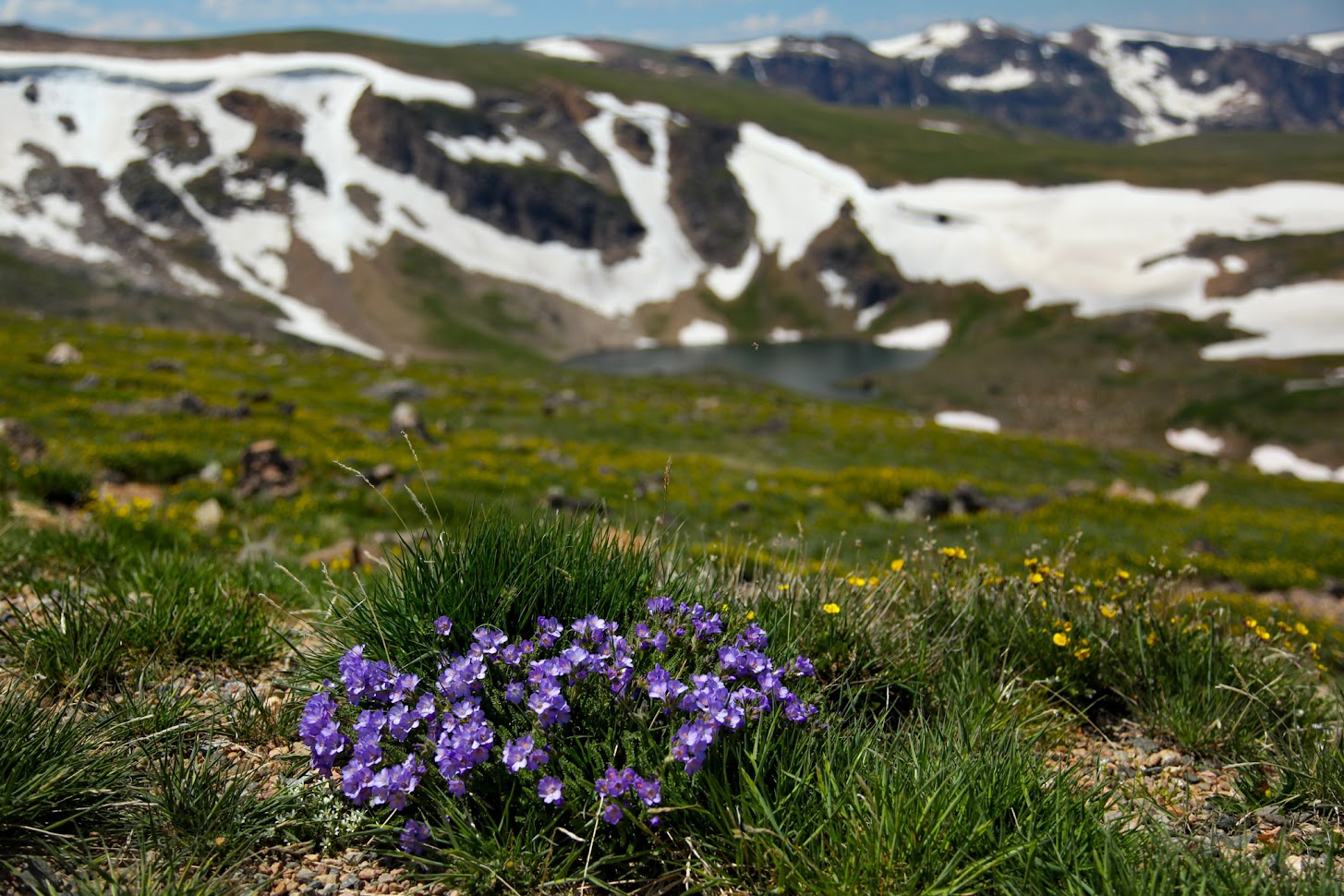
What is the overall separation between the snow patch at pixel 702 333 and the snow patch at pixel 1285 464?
356 ft

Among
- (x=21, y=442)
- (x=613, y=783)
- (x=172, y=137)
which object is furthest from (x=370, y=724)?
(x=172, y=137)

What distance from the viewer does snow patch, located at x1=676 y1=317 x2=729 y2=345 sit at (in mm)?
186875

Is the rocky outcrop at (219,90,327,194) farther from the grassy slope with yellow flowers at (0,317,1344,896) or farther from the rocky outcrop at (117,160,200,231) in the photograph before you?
the grassy slope with yellow flowers at (0,317,1344,896)

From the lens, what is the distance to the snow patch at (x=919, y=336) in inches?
7101

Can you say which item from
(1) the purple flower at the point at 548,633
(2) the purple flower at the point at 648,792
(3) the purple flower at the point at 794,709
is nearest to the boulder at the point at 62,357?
(1) the purple flower at the point at 548,633

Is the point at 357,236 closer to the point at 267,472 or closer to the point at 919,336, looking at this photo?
the point at 919,336

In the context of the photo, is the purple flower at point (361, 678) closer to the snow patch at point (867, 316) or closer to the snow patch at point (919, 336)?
the snow patch at point (919, 336)

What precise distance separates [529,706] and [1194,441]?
11466cm

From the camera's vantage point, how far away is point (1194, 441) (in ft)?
327

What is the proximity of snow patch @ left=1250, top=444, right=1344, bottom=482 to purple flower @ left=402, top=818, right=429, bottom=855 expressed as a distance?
10302 centimetres

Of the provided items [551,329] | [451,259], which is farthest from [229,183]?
[551,329]

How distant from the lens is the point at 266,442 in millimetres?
15484

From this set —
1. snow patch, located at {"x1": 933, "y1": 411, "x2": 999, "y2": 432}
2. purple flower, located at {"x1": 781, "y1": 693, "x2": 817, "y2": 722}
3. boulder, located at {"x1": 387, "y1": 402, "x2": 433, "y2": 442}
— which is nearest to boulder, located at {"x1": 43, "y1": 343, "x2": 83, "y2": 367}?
boulder, located at {"x1": 387, "y1": 402, "x2": 433, "y2": 442}

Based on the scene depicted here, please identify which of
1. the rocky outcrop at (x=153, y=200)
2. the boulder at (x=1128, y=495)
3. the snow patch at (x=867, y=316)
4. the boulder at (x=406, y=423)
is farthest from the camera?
the snow patch at (x=867, y=316)
